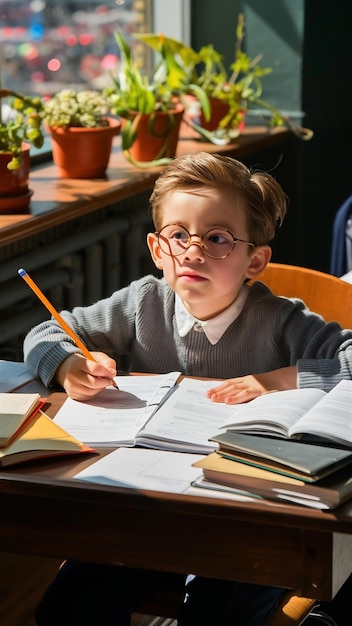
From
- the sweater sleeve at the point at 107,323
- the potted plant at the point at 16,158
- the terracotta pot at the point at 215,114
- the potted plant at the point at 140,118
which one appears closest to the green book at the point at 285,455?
the sweater sleeve at the point at 107,323

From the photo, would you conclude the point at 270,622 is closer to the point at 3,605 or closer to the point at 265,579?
the point at 265,579

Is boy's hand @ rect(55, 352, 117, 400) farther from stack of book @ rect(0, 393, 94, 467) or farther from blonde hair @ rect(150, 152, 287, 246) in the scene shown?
blonde hair @ rect(150, 152, 287, 246)

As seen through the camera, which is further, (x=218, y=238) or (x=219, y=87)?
(x=219, y=87)

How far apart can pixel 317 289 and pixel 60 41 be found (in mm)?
1569

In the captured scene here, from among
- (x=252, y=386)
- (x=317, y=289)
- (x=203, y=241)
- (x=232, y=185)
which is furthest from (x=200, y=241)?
(x=317, y=289)

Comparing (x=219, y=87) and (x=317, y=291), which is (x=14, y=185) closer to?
(x=317, y=291)

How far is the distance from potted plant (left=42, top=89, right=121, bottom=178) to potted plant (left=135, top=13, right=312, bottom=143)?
0.47 meters

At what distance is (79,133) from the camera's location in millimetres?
2738

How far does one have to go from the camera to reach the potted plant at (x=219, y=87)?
10.8ft

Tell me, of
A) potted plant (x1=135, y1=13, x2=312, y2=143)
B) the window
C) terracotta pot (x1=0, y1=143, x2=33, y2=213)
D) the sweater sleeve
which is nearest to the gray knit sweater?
the sweater sleeve

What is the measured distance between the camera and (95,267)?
281 cm

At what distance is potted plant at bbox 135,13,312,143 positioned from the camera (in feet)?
10.8

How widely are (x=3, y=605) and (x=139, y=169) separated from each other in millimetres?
1271

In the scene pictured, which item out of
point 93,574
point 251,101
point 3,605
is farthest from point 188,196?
point 251,101
